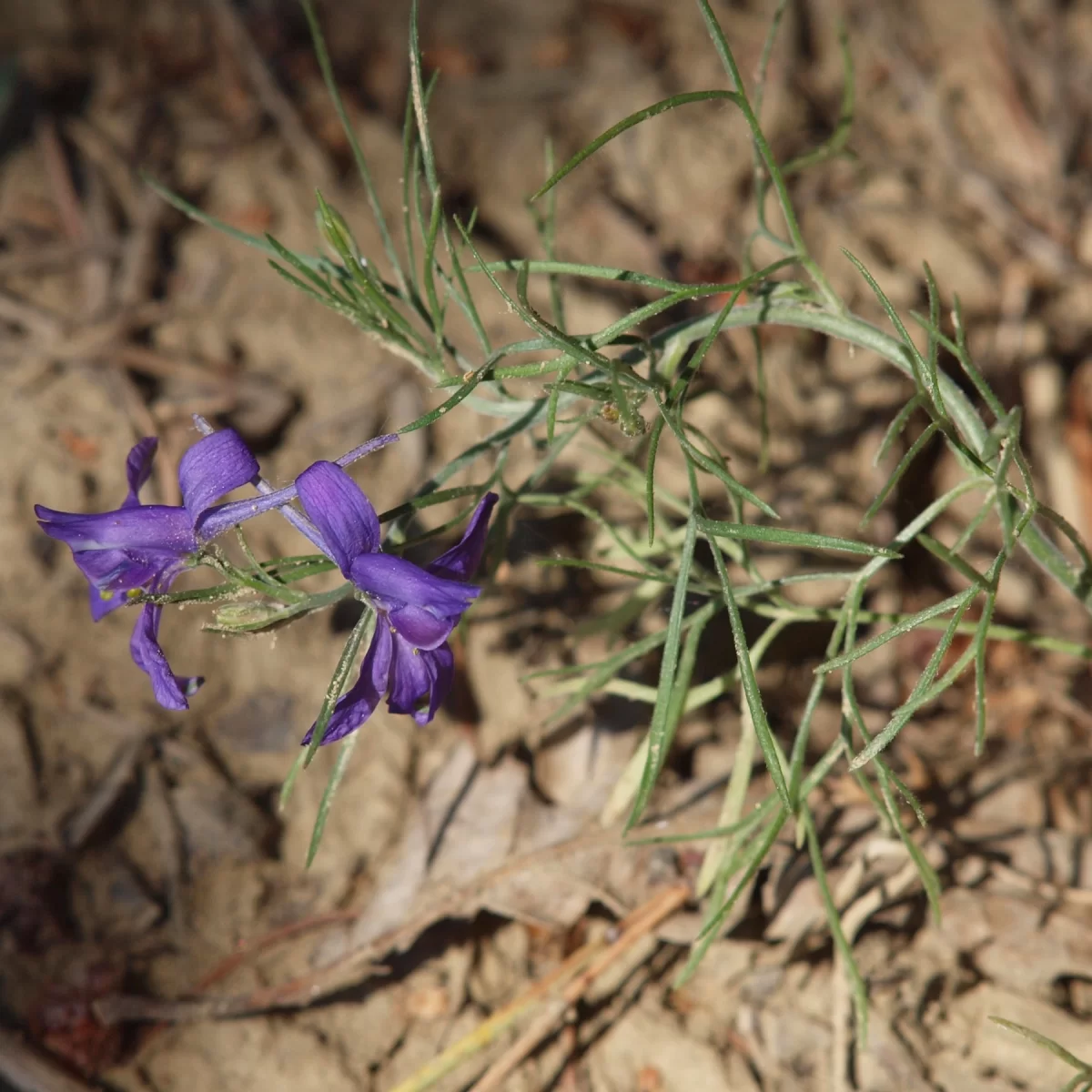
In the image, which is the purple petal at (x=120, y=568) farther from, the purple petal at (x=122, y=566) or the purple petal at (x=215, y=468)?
the purple petal at (x=215, y=468)

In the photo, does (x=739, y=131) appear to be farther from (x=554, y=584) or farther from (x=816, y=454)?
(x=554, y=584)

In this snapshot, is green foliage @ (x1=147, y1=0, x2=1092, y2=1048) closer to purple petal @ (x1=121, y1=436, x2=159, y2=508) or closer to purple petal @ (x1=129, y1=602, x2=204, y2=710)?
purple petal @ (x1=129, y1=602, x2=204, y2=710)

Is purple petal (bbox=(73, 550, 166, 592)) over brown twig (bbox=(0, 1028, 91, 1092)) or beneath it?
over

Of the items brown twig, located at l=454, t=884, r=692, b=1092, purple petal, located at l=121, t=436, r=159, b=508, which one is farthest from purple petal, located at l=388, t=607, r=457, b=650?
brown twig, located at l=454, t=884, r=692, b=1092

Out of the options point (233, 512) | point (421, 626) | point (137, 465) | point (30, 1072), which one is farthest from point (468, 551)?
point (30, 1072)

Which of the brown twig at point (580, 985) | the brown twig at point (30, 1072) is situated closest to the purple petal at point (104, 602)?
the brown twig at point (30, 1072)

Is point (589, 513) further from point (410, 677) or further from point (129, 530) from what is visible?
point (129, 530)
